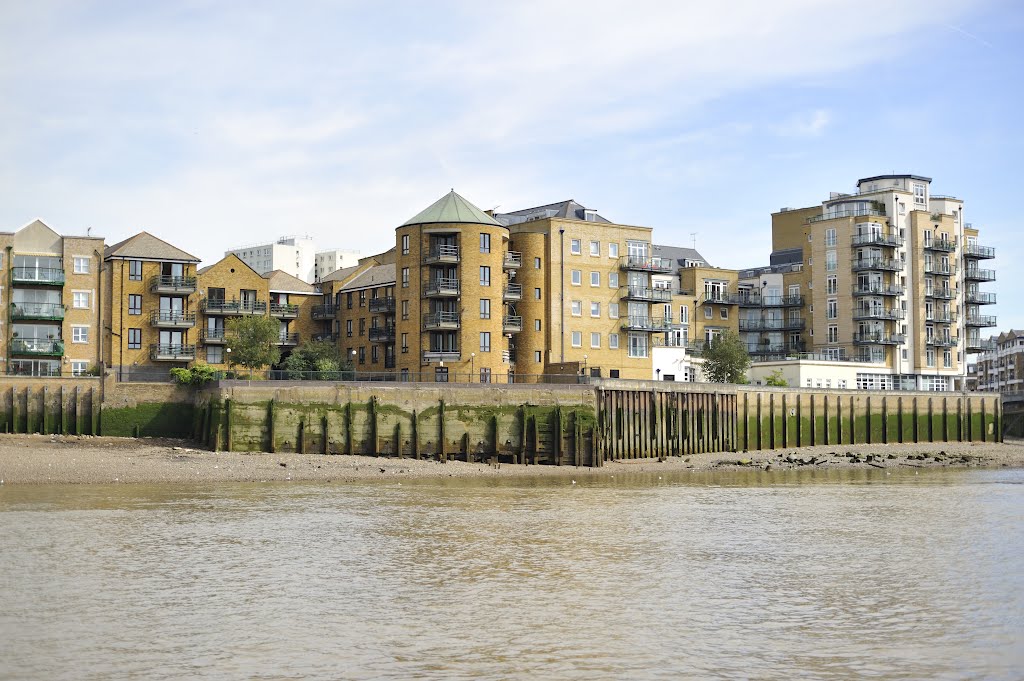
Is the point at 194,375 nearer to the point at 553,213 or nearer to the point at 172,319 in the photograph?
the point at 172,319

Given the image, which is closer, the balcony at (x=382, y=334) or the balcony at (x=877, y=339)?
the balcony at (x=382, y=334)

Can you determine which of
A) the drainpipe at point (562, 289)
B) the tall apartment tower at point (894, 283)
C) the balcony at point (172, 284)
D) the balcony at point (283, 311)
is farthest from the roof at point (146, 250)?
the tall apartment tower at point (894, 283)

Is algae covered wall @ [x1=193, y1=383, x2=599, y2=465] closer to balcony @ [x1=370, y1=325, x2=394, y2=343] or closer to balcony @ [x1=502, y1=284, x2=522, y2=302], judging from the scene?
balcony @ [x1=502, y1=284, x2=522, y2=302]

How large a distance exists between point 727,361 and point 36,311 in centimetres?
4791

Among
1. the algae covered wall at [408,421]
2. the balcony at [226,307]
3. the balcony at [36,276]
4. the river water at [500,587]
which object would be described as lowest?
the river water at [500,587]

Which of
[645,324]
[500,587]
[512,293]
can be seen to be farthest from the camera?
[645,324]

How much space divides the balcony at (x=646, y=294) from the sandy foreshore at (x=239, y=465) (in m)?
16.0

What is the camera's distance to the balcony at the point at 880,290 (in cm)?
10106

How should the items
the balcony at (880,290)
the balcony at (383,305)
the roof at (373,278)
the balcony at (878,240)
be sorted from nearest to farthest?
the balcony at (383,305), the roof at (373,278), the balcony at (878,240), the balcony at (880,290)

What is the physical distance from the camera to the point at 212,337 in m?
78.4

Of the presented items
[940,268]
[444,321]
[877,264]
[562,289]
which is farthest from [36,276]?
[940,268]

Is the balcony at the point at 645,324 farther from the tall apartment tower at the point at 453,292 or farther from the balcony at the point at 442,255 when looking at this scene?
the balcony at the point at 442,255

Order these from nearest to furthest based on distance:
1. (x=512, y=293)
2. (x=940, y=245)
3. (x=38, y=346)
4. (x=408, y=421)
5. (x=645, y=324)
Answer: (x=408, y=421) → (x=38, y=346) → (x=512, y=293) → (x=645, y=324) → (x=940, y=245)

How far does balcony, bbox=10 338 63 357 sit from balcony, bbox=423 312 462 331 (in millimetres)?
23702
